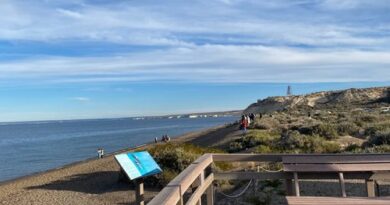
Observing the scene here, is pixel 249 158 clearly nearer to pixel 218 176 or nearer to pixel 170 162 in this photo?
pixel 218 176

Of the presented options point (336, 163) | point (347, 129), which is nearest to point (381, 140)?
point (347, 129)

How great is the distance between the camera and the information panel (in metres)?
4.82

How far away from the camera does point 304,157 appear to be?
6.12 metres

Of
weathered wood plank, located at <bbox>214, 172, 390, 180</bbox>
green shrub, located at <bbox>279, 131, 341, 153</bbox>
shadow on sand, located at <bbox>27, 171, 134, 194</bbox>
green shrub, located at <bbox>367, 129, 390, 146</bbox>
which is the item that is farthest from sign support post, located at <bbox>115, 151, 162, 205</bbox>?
green shrub, located at <bbox>279, 131, 341, 153</bbox>

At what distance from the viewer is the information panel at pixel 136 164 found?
190 inches

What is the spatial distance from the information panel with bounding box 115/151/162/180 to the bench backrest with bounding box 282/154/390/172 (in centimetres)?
159

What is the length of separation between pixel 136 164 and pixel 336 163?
2.29 m

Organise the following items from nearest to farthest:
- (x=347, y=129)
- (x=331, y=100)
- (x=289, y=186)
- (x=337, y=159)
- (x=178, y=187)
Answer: (x=178, y=187)
(x=337, y=159)
(x=289, y=186)
(x=347, y=129)
(x=331, y=100)

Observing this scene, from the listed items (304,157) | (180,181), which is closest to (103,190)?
(304,157)

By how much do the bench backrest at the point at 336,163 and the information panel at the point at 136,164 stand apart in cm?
159

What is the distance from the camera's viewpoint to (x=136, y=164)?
201 inches

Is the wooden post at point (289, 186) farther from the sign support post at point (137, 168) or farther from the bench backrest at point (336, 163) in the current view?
the sign support post at point (137, 168)

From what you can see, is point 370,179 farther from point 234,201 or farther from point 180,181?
point 234,201

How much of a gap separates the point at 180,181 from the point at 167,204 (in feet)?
2.88
